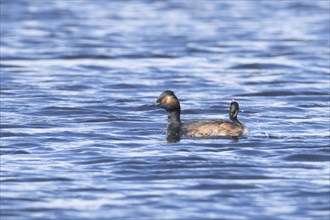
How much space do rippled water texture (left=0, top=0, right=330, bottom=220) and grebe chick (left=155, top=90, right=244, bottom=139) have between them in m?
0.29

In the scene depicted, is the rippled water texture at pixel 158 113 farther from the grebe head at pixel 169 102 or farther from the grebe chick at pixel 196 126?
the grebe head at pixel 169 102

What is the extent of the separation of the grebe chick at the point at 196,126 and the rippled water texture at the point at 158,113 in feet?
0.95

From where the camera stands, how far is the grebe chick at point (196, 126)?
19.5 metres

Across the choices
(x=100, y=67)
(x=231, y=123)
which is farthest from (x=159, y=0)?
(x=231, y=123)

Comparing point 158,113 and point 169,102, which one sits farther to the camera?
point 158,113

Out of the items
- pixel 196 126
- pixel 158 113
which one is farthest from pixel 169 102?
pixel 158 113

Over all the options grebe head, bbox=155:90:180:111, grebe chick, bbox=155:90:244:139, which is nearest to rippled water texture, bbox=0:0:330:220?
grebe chick, bbox=155:90:244:139

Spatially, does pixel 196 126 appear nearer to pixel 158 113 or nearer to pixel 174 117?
pixel 174 117

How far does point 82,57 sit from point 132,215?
1978 cm

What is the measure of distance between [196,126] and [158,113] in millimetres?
4070

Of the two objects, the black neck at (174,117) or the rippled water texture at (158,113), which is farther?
the black neck at (174,117)

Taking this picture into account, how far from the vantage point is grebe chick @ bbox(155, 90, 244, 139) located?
19469 millimetres

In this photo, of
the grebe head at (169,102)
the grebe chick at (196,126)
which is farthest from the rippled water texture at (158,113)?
the grebe head at (169,102)

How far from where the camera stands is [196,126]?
1967cm
